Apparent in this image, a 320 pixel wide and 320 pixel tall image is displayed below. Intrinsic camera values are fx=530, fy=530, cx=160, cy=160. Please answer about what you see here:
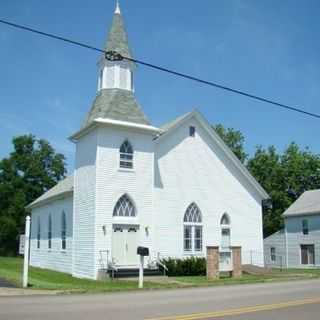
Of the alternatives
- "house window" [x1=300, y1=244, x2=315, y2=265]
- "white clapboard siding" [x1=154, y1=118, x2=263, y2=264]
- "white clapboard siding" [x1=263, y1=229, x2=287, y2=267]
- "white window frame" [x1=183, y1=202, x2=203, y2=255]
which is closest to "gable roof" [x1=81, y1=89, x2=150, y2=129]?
"white clapboard siding" [x1=154, y1=118, x2=263, y2=264]

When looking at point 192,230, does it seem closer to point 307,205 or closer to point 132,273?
point 132,273

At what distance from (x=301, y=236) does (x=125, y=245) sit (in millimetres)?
28600

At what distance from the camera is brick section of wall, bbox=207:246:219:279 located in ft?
82.5

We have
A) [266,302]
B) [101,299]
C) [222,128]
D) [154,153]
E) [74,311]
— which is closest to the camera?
[74,311]

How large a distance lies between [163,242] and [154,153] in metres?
4.96

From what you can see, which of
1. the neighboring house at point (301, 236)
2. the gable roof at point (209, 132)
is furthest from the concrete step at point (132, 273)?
the neighboring house at point (301, 236)

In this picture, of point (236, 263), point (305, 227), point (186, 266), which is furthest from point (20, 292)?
point (305, 227)

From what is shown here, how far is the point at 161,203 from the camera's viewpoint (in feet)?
96.2

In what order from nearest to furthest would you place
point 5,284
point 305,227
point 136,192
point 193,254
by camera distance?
point 5,284
point 136,192
point 193,254
point 305,227

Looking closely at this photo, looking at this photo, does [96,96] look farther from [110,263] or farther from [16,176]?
[16,176]

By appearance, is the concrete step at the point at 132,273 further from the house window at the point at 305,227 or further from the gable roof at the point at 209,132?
the house window at the point at 305,227

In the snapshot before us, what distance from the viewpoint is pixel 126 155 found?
2764cm

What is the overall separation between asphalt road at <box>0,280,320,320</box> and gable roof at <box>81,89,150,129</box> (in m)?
13.1

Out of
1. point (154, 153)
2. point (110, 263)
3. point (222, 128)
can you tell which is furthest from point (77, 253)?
point (222, 128)
